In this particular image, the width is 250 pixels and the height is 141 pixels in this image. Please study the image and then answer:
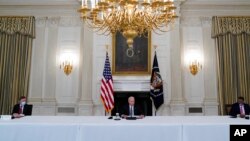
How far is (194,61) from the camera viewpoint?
8945 millimetres

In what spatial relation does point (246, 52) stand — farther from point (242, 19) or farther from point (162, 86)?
point (162, 86)

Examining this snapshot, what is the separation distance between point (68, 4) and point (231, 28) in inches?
243

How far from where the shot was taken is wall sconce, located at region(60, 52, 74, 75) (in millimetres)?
8969

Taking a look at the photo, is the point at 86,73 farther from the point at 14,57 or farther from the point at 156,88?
the point at 14,57

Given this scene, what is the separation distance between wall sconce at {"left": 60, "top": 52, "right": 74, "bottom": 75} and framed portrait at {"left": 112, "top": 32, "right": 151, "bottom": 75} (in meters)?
1.61

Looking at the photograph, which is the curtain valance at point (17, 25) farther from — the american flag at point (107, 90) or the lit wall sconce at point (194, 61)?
the lit wall sconce at point (194, 61)

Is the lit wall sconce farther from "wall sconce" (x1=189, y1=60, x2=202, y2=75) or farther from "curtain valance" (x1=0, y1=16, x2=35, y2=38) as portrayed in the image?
"curtain valance" (x1=0, y1=16, x2=35, y2=38)

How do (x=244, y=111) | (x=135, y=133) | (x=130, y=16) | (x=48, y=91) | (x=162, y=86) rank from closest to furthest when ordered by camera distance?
1. (x=135, y=133)
2. (x=130, y=16)
3. (x=244, y=111)
4. (x=162, y=86)
5. (x=48, y=91)

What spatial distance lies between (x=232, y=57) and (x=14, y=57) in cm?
805

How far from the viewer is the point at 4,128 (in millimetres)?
3904

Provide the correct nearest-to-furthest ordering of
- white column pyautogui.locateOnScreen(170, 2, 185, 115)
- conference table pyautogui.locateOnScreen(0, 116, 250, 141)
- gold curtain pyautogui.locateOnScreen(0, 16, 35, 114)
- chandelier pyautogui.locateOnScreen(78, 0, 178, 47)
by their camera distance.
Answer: conference table pyautogui.locateOnScreen(0, 116, 250, 141) < chandelier pyautogui.locateOnScreen(78, 0, 178, 47) < white column pyautogui.locateOnScreen(170, 2, 185, 115) < gold curtain pyautogui.locateOnScreen(0, 16, 35, 114)

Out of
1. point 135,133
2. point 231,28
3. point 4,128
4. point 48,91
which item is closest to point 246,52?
point 231,28

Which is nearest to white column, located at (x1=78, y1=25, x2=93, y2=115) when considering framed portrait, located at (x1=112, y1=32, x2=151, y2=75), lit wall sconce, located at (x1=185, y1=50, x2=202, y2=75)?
framed portrait, located at (x1=112, y1=32, x2=151, y2=75)

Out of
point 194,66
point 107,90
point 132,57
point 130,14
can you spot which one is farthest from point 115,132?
point 194,66
